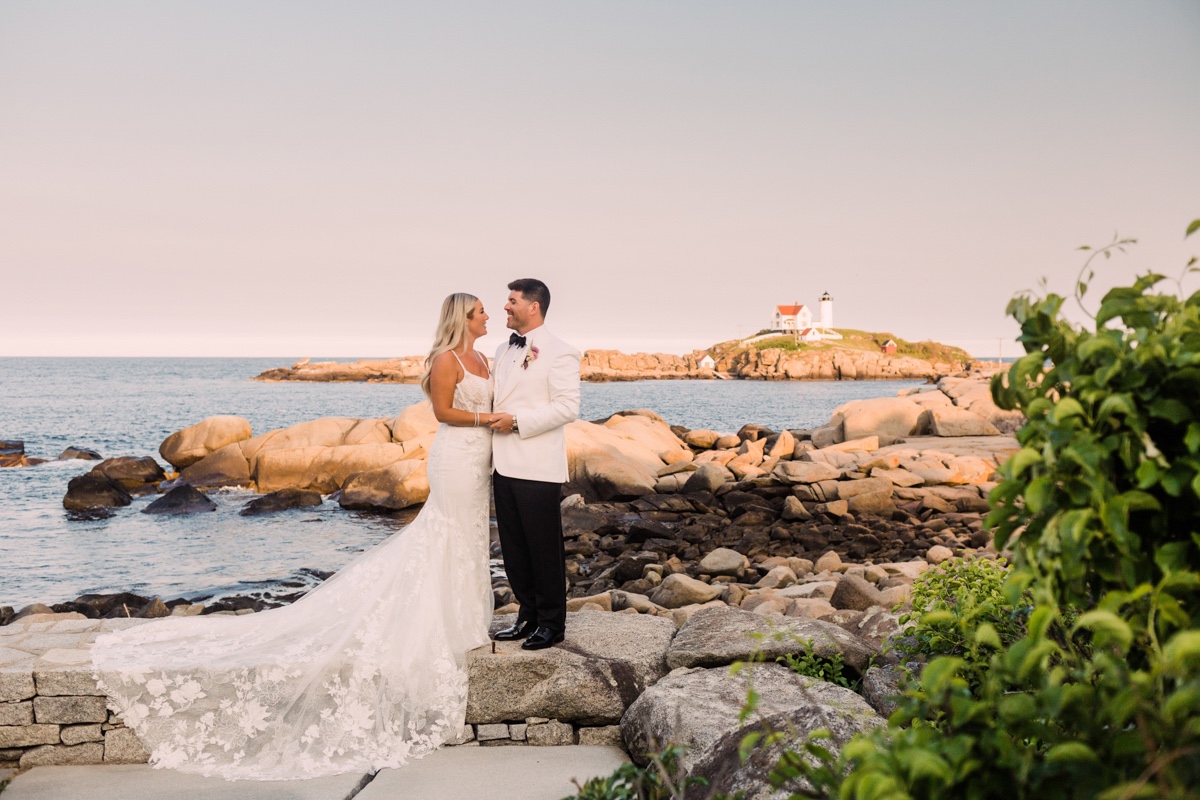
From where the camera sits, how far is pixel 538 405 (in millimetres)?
5477

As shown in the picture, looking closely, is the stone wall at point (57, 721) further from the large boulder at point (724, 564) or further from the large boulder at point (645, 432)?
the large boulder at point (645, 432)

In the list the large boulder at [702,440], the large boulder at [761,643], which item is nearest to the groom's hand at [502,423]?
the large boulder at [761,643]

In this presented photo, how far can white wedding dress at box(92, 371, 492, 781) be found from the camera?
15.6 ft

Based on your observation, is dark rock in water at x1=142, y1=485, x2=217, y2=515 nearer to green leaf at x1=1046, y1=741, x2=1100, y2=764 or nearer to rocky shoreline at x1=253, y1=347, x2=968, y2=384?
green leaf at x1=1046, y1=741, x2=1100, y2=764

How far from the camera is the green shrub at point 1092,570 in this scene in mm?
1472

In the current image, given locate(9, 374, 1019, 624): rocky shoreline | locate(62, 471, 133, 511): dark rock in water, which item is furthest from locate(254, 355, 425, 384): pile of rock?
locate(62, 471, 133, 511): dark rock in water

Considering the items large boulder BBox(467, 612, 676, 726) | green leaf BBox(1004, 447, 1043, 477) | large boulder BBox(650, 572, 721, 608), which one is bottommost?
large boulder BBox(650, 572, 721, 608)

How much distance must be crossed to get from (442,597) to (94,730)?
6.69 ft

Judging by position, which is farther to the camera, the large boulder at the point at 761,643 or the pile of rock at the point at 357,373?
the pile of rock at the point at 357,373

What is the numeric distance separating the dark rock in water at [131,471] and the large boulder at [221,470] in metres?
0.88

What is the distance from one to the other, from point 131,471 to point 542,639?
2340 centimetres

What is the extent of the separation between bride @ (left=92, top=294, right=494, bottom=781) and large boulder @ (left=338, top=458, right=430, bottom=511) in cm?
1572

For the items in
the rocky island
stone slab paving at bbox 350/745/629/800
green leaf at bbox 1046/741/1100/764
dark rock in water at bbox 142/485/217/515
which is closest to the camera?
green leaf at bbox 1046/741/1100/764

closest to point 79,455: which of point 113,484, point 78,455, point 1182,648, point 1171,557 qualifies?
point 78,455
